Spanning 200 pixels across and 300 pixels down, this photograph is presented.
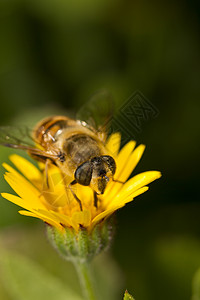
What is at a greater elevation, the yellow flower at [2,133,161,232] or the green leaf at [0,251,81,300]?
the yellow flower at [2,133,161,232]

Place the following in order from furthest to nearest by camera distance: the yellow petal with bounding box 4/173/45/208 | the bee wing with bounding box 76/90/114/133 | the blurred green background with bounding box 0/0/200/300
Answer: the blurred green background with bounding box 0/0/200/300 → the bee wing with bounding box 76/90/114/133 → the yellow petal with bounding box 4/173/45/208

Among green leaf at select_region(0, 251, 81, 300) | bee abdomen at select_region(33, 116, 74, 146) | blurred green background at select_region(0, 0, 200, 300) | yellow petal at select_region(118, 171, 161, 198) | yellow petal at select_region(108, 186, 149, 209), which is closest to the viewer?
yellow petal at select_region(108, 186, 149, 209)

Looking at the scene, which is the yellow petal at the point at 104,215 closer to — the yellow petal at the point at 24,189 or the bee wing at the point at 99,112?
the yellow petal at the point at 24,189

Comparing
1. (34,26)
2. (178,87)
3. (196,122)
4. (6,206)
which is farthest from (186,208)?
(34,26)

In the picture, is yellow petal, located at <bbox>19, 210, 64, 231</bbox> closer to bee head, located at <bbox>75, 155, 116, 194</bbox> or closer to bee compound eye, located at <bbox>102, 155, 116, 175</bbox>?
bee head, located at <bbox>75, 155, 116, 194</bbox>

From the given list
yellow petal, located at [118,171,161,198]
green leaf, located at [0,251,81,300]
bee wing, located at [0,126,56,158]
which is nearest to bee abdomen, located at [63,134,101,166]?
bee wing, located at [0,126,56,158]

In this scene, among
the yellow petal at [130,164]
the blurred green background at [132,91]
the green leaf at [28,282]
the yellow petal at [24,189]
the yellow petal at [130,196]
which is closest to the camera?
the yellow petal at [130,196]

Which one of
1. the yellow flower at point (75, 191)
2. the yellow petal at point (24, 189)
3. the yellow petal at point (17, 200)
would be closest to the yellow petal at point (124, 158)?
the yellow flower at point (75, 191)
